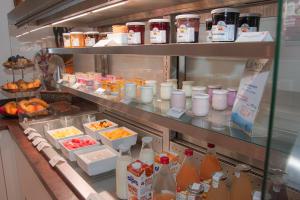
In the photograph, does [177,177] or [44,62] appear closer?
[177,177]

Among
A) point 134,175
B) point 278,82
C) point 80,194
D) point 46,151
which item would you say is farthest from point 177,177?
point 46,151

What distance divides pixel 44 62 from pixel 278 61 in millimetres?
2668

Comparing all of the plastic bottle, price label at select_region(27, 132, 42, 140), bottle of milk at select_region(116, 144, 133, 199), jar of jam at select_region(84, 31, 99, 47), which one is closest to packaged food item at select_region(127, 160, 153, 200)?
the plastic bottle

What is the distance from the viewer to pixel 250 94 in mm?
719

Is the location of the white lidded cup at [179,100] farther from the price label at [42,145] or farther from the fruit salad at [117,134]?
the price label at [42,145]

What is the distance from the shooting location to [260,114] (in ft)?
2.47

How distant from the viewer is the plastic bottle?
104cm

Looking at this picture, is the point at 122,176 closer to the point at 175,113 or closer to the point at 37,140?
the point at 175,113

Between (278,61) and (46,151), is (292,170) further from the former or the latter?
(46,151)

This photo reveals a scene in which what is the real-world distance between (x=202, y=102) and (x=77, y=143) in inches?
43.0

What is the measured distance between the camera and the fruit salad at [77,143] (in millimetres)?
1694

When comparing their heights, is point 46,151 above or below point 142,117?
below

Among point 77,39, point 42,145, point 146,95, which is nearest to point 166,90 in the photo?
point 146,95

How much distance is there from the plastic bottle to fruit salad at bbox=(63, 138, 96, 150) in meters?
0.77
